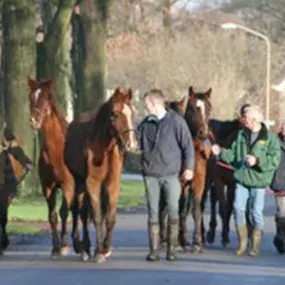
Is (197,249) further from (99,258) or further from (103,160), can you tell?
(103,160)

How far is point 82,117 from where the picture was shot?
19531mm

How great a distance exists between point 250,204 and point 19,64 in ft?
52.3

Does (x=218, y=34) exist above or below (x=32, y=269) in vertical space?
above

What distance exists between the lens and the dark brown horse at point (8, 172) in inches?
757

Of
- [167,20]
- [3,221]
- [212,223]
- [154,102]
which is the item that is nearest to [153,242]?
[154,102]

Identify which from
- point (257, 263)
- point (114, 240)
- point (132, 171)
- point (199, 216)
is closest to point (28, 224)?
point (114, 240)

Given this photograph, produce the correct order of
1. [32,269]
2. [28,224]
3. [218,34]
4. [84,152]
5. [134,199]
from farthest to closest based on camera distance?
[218,34] → [134,199] → [28,224] → [84,152] → [32,269]

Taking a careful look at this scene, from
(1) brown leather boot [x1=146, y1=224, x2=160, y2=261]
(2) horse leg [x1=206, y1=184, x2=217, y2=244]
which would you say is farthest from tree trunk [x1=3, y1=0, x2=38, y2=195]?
(1) brown leather boot [x1=146, y1=224, x2=160, y2=261]

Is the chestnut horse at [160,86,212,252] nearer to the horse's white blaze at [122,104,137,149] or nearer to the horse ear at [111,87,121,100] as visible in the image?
the horse's white blaze at [122,104,137,149]

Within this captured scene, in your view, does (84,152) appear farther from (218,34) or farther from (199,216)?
(218,34)

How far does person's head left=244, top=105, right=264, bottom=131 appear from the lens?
19.4m

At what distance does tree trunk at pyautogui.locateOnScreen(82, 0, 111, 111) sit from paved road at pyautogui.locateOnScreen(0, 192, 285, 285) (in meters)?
18.0

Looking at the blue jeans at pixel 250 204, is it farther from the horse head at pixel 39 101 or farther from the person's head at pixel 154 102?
the horse head at pixel 39 101

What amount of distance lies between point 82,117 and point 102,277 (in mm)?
3710
